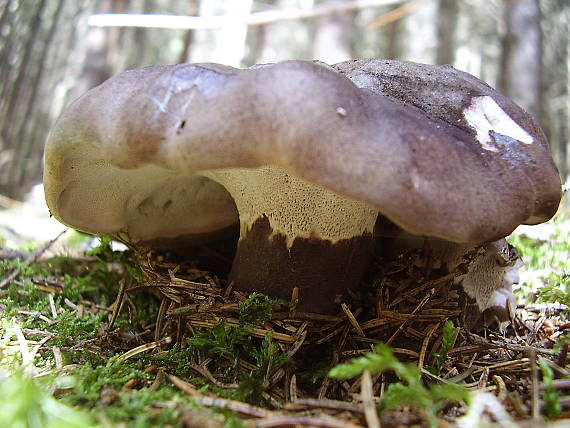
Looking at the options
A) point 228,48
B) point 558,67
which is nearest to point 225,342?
point 228,48

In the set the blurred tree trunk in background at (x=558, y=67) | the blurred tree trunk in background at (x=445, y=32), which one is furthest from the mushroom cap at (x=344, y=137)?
the blurred tree trunk in background at (x=445, y=32)

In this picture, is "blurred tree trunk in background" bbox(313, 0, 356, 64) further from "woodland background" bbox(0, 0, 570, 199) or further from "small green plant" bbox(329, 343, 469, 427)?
"small green plant" bbox(329, 343, 469, 427)

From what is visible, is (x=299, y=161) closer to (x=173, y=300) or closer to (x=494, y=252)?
(x=173, y=300)

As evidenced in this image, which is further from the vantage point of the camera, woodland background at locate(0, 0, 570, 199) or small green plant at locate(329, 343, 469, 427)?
woodland background at locate(0, 0, 570, 199)

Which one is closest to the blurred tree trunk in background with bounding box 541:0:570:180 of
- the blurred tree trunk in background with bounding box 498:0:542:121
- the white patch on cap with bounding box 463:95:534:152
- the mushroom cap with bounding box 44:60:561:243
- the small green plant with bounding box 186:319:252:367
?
the blurred tree trunk in background with bounding box 498:0:542:121

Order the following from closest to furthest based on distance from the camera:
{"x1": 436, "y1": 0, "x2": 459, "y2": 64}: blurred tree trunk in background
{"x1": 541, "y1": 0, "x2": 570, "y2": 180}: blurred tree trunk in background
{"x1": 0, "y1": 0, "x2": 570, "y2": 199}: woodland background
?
{"x1": 0, "y1": 0, "x2": 570, "y2": 199}: woodland background, {"x1": 541, "y1": 0, "x2": 570, "y2": 180}: blurred tree trunk in background, {"x1": 436, "y1": 0, "x2": 459, "y2": 64}: blurred tree trunk in background

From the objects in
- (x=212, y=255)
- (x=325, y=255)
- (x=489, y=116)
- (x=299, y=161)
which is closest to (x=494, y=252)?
(x=489, y=116)

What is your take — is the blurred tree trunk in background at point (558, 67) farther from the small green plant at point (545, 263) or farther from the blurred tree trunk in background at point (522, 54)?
the small green plant at point (545, 263)

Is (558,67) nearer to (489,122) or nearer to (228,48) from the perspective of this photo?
(228,48)

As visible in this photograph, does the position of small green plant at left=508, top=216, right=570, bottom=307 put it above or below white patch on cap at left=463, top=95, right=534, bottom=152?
below

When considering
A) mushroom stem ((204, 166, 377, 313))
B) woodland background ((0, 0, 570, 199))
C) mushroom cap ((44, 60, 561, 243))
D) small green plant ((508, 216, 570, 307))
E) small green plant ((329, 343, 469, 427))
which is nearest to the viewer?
small green plant ((329, 343, 469, 427))
